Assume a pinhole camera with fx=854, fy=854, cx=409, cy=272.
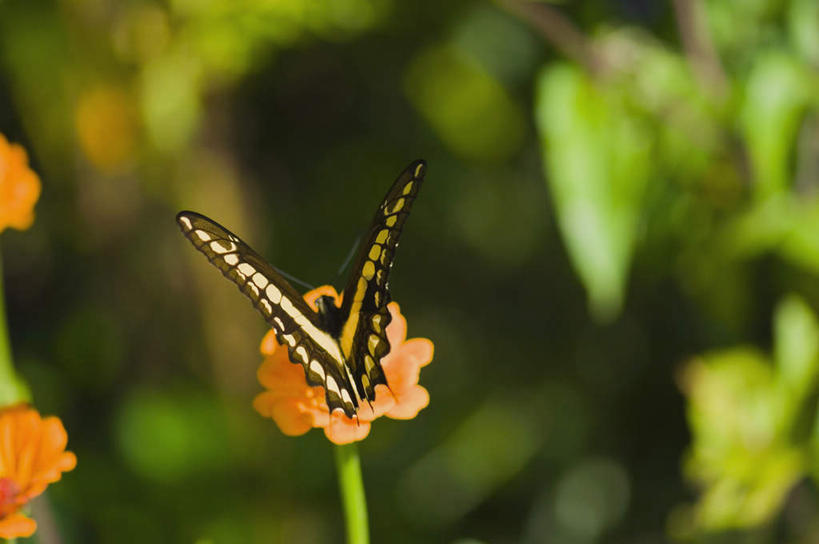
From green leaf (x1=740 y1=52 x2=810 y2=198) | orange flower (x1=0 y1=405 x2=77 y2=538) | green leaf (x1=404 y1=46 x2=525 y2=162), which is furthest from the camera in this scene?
green leaf (x1=404 y1=46 x2=525 y2=162)

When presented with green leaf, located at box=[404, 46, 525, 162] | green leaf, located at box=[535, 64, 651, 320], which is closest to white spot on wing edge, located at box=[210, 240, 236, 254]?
green leaf, located at box=[535, 64, 651, 320]

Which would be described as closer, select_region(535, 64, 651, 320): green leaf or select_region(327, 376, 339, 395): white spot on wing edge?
select_region(327, 376, 339, 395): white spot on wing edge

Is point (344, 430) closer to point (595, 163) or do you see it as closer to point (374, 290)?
point (374, 290)

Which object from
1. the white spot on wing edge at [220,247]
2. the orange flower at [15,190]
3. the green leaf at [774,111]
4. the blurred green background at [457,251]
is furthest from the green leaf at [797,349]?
the orange flower at [15,190]

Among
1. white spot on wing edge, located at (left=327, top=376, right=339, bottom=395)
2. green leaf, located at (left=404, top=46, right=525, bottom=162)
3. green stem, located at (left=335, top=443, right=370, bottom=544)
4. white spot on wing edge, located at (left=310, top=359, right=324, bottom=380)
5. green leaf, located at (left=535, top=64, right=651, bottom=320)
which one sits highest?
green leaf, located at (left=404, top=46, right=525, bottom=162)

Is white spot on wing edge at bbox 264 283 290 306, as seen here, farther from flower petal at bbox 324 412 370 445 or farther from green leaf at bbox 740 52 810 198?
green leaf at bbox 740 52 810 198

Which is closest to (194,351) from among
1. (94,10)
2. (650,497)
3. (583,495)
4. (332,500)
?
(332,500)

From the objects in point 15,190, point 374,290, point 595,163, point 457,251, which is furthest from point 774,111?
point 457,251
